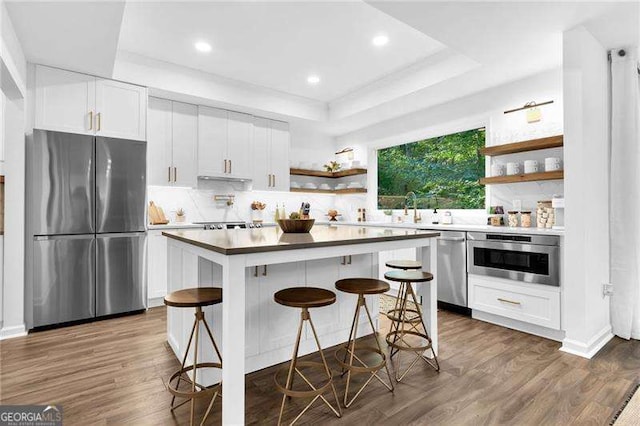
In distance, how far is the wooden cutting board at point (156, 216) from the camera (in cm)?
430

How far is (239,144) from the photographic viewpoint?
16.3ft

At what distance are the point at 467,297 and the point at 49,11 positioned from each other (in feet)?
14.3

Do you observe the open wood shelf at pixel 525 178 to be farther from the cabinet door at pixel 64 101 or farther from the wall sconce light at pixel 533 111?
the cabinet door at pixel 64 101

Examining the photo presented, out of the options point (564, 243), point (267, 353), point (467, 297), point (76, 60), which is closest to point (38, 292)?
point (76, 60)

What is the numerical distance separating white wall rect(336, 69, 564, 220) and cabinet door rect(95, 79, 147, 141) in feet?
11.6

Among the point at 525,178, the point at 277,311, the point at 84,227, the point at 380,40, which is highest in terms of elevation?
the point at 380,40

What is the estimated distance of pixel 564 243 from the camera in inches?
109

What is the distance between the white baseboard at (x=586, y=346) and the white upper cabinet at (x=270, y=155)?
4.06m

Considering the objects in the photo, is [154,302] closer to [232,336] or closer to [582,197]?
[232,336]

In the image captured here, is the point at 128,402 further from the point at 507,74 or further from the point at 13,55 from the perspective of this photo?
the point at 507,74

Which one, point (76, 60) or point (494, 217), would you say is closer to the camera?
point (76, 60)

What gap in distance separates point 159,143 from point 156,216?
0.94m

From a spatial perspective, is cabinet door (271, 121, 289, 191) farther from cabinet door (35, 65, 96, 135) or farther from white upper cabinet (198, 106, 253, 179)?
cabinet door (35, 65, 96, 135)

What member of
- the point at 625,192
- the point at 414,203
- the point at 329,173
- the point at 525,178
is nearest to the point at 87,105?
the point at 329,173
